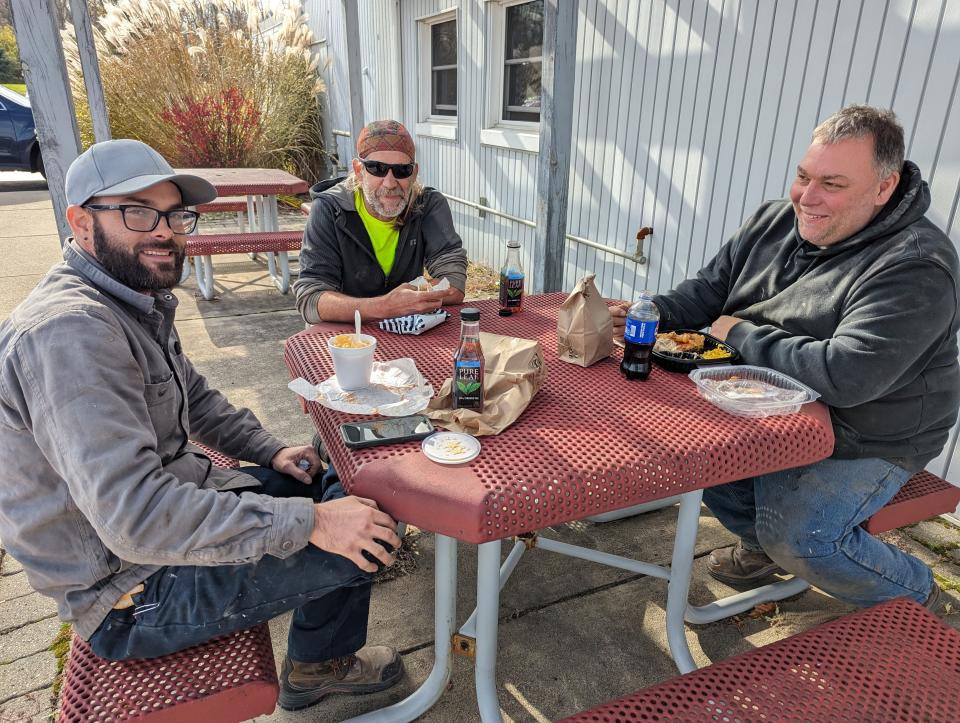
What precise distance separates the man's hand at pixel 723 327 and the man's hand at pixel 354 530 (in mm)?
1253

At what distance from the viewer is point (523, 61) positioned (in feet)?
18.9

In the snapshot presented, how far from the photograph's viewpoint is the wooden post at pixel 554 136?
11.5 feet

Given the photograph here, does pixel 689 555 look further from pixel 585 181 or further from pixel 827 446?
pixel 585 181

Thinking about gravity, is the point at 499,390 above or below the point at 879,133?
below

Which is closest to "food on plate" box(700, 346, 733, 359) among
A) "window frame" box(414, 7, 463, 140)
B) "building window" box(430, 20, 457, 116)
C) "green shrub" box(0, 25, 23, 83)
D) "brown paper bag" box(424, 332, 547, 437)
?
"brown paper bag" box(424, 332, 547, 437)

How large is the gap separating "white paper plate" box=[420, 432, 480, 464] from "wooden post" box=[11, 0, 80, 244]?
200cm

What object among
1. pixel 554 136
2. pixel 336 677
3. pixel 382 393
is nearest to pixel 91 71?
pixel 554 136

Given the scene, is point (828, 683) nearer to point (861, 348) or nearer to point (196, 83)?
point (861, 348)

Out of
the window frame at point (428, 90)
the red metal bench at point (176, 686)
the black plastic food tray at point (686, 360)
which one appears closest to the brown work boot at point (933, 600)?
the black plastic food tray at point (686, 360)

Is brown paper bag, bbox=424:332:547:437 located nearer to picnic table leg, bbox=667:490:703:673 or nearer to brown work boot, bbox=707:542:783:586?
picnic table leg, bbox=667:490:703:673

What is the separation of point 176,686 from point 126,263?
91cm

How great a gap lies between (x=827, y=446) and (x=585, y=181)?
152 inches

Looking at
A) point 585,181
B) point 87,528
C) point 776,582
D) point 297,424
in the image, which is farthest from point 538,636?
point 585,181

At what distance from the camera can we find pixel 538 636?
2.15 meters
